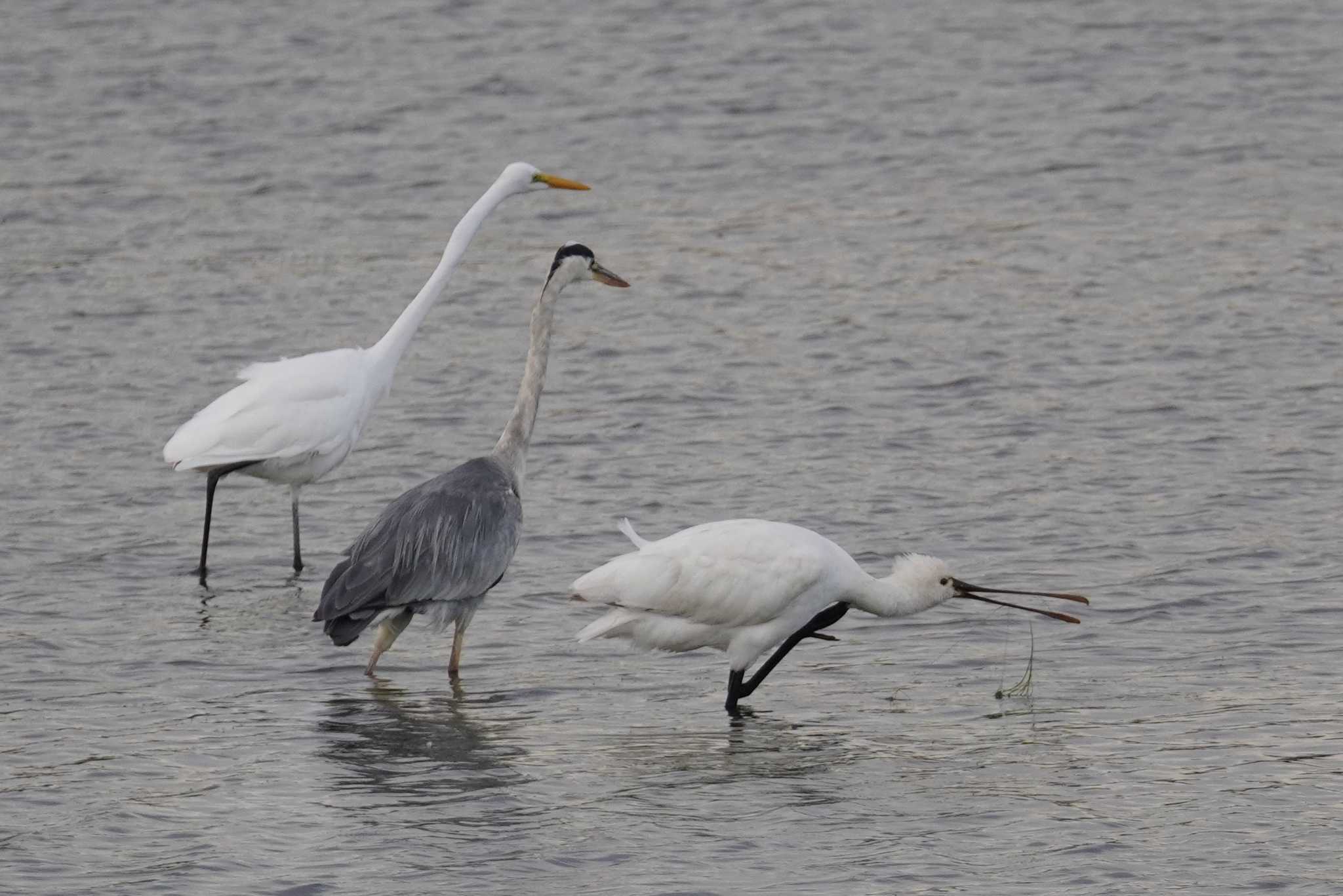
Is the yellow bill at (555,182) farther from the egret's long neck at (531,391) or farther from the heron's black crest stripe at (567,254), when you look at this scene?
the egret's long neck at (531,391)

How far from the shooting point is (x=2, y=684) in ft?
28.8

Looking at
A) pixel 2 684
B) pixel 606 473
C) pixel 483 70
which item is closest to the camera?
pixel 2 684

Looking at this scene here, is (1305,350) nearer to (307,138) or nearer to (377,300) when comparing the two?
(377,300)

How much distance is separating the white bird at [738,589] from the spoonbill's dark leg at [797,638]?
Result: 0.04 feet

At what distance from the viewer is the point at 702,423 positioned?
12891 millimetres

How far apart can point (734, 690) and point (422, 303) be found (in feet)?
12.1

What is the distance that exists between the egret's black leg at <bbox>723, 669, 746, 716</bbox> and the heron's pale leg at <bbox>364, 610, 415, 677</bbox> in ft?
4.83

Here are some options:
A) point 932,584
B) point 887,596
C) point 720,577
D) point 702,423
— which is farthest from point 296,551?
point 932,584

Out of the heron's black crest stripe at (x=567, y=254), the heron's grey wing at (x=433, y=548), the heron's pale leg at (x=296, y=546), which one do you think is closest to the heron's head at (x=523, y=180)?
the heron's black crest stripe at (x=567, y=254)

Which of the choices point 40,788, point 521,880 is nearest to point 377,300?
point 40,788

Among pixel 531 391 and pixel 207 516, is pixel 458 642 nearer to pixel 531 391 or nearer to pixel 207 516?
pixel 531 391

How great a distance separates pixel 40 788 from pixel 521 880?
6.33 feet

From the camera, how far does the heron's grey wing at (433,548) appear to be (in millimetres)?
8922

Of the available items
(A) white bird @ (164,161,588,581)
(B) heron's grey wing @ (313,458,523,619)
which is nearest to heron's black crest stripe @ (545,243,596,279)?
(B) heron's grey wing @ (313,458,523,619)
